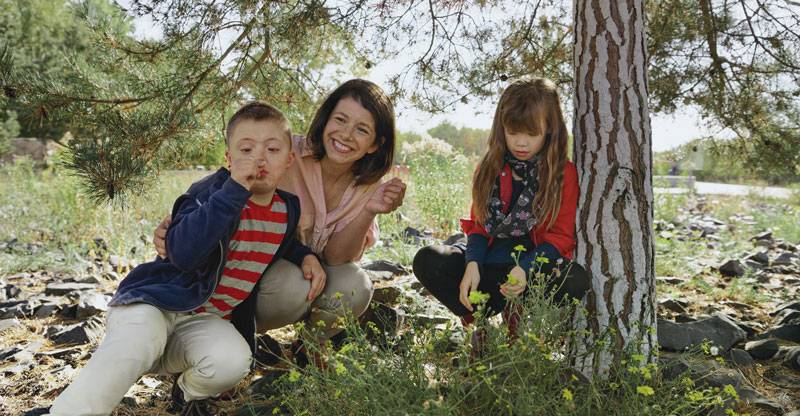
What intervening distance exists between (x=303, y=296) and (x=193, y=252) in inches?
22.1

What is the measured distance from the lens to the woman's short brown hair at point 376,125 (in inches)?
98.0

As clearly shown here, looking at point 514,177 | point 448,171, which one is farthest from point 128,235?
point 514,177

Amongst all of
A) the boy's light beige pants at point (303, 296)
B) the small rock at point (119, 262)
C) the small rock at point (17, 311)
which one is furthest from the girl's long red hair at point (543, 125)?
the small rock at point (119, 262)

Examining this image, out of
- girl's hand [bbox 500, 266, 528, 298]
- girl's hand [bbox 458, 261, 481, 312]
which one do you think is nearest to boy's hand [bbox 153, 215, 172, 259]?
girl's hand [bbox 458, 261, 481, 312]

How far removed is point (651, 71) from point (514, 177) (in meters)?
1.47

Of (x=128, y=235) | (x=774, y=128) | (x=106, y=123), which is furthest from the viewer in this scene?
(x=128, y=235)

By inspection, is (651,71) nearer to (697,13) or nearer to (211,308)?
(697,13)

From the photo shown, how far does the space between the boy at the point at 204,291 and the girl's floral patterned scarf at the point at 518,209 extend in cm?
80

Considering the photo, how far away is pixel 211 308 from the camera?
2143 millimetres

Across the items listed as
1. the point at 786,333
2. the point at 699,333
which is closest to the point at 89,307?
the point at 699,333

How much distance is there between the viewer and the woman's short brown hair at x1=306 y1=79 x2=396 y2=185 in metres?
2.49

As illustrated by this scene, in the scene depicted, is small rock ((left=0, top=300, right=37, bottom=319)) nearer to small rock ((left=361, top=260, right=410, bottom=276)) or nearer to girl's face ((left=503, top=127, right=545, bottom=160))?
small rock ((left=361, top=260, right=410, bottom=276))

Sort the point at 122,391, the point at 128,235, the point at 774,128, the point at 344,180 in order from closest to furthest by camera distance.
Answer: the point at 122,391 < the point at 344,180 < the point at 774,128 < the point at 128,235

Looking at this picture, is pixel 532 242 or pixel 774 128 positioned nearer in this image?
pixel 532 242
